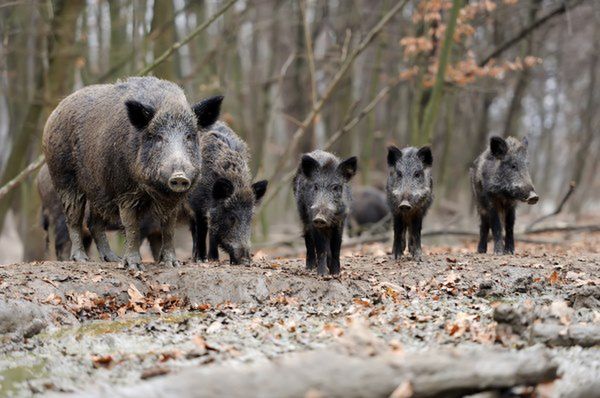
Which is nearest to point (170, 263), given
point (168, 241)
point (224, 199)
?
point (168, 241)

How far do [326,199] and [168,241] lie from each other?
2.07 metres

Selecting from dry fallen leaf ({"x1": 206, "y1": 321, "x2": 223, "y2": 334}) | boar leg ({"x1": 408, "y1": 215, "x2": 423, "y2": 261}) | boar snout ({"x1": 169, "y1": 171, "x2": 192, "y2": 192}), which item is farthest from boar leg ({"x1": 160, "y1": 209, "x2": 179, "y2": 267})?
boar leg ({"x1": 408, "y1": 215, "x2": 423, "y2": 261})

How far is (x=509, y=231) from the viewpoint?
1168 cm

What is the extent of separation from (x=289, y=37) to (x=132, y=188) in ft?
68.9

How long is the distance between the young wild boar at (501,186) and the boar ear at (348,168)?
Result: 2974 millimetres

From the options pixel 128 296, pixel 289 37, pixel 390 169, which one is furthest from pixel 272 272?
pixel 289 37

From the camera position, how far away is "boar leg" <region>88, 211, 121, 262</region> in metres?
10.5

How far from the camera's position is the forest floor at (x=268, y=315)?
236 inches

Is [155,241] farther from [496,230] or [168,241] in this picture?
[496,230]

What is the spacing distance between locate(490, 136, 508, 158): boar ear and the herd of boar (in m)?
0.01

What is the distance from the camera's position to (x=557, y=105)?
121 ft

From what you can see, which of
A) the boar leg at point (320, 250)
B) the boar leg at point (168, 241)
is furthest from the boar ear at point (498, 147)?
the boar leg at point (168, 241)

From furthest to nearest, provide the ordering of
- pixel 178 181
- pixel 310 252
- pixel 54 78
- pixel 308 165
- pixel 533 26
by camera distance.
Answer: pixel 533 26, pixel 54 78, pixel 310 252, pixel 308 165, pixel 178 181

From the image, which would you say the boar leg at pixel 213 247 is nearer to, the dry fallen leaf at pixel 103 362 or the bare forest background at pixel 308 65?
the bare forest background at pixel 308 65
